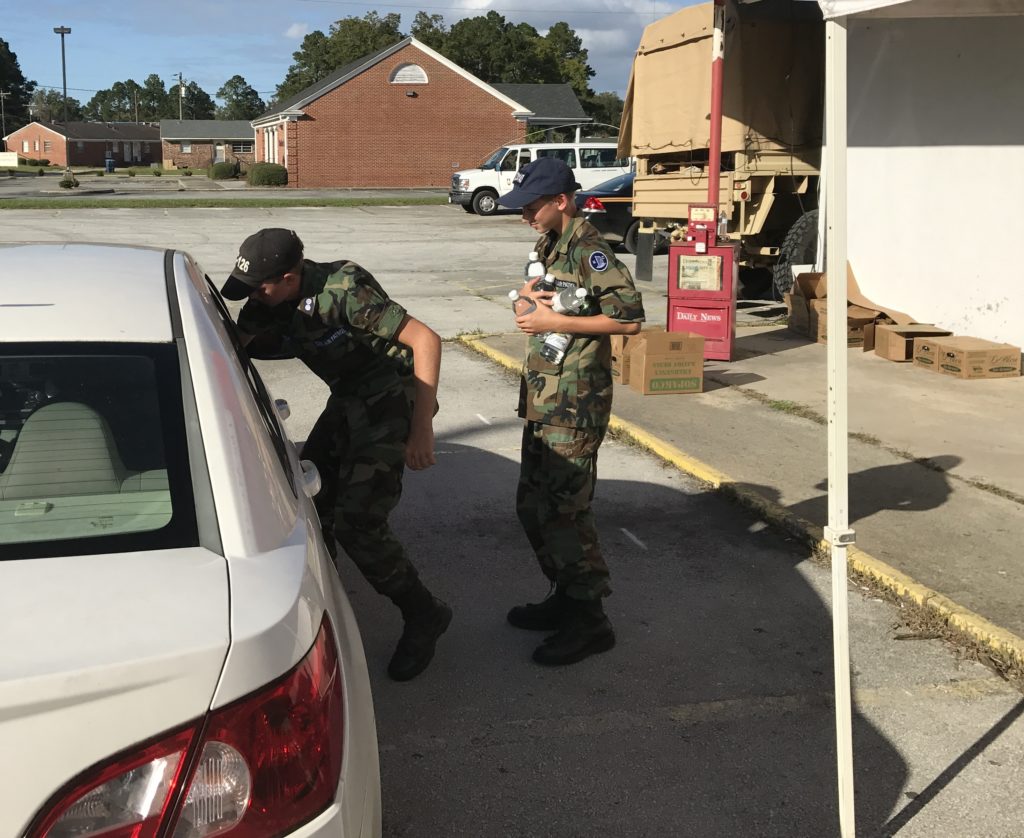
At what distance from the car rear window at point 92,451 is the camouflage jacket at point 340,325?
4.35 feet

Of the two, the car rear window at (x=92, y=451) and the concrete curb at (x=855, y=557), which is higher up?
the car rear window at (x=92, y=451)

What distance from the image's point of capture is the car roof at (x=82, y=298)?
243 centimetres

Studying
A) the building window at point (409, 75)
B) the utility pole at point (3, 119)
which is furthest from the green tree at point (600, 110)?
the utility pole at point (3, 119)

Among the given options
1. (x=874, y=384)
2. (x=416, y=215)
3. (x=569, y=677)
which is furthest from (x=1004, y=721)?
(x=416, y=215)

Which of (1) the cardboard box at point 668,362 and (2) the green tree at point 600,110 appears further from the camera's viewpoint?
(2) the green tree at point 600,110

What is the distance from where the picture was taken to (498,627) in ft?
14.9

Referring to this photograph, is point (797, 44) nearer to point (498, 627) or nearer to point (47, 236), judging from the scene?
point (498, 627)

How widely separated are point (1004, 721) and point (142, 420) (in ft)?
9.96

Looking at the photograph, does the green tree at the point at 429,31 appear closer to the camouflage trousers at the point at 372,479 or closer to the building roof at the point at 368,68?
the building roof at the point at 368,68

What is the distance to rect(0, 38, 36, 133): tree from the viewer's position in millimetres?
119875

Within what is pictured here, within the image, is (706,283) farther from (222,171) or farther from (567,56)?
(567,56)

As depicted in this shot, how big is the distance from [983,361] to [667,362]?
106 inches

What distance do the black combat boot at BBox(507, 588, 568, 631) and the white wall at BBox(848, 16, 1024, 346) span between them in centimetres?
671

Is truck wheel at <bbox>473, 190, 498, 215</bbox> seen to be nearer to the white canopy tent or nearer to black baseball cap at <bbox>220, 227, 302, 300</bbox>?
the white canopy tent
